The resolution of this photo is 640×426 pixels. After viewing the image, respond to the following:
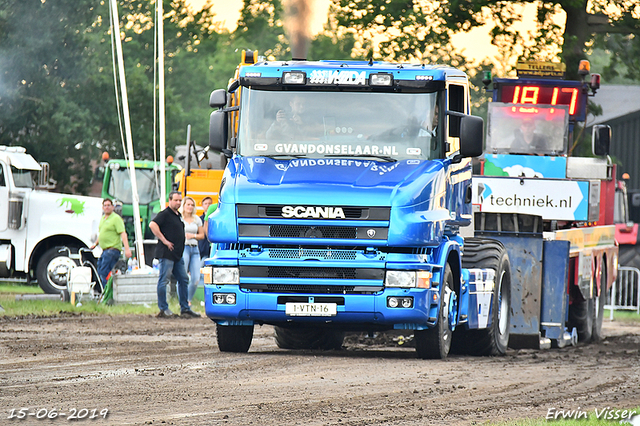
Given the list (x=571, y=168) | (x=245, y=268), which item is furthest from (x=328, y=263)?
(x=571, y=168)

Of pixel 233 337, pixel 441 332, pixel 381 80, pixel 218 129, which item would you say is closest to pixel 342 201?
pixel 381 80

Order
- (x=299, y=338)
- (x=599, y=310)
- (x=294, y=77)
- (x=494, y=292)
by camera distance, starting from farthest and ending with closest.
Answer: (x=599, y=310) → (x=299, y=338) → (x=494, y=292) → (x=294, y=77)

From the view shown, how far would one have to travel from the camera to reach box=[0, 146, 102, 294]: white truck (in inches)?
910

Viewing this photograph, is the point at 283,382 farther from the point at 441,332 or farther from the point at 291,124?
the point at 291,124

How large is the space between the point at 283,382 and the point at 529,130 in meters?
11.3

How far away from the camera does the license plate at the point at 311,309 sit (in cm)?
1178

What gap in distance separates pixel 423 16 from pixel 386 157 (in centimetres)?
1770

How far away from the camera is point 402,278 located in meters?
11.7

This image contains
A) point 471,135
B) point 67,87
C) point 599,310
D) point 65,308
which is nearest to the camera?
point 471,135

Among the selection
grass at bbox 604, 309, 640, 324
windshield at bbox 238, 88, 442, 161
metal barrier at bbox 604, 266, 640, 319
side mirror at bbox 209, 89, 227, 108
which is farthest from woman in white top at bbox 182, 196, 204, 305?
grass at bbox 604, 309, 640, 324

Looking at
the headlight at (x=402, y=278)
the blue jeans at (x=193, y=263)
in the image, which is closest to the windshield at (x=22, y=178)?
the blue jeans at (x=193, y=263)

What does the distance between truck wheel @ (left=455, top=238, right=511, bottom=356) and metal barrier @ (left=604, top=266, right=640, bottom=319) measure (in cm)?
1067

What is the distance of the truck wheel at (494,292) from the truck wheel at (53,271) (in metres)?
10.8

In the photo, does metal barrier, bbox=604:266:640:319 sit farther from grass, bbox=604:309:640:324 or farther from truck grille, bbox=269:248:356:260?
truck grille, bbox=269:248:356:260
